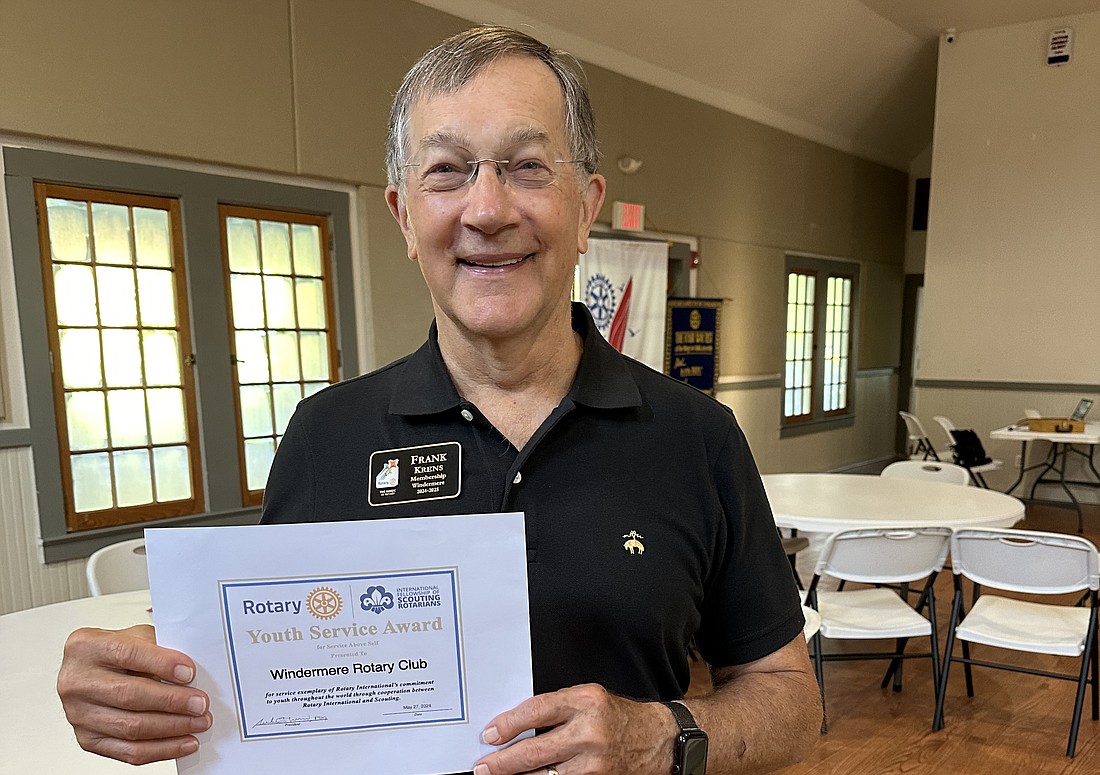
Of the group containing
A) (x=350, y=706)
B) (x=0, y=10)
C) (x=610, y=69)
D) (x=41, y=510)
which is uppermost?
(x=610, y=69)

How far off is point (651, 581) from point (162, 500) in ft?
11.4

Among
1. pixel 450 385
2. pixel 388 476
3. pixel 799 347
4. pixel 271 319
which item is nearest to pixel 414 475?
pixel 388 476

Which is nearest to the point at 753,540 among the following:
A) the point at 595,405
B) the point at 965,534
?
the point at 595,405

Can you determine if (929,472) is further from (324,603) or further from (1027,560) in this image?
(324,603)

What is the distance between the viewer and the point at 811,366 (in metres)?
8.72

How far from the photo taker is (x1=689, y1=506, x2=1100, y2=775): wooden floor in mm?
2793

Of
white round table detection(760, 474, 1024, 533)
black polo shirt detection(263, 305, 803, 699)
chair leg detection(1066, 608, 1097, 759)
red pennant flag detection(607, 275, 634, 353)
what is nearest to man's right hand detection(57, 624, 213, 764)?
black polo shirt detection(263, 305, 803, 699)

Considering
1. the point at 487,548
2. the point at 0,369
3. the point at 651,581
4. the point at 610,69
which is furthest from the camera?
the point at 610,69

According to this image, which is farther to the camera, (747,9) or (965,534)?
(747,9)

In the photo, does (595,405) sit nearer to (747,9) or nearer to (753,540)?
(753,540)

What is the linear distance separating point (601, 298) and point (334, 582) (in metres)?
5.34

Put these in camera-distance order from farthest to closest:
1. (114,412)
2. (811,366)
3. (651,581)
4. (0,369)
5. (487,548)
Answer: (811,366) → (114,412) → (0,369) → (651,581) → (487,548)

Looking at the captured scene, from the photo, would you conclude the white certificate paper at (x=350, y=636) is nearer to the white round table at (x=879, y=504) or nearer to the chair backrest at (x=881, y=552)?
the chair backrest at (x=881, y=552)

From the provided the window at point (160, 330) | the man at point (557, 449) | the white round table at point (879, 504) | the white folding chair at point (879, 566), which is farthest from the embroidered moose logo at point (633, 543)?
the window at point (160, 330)
